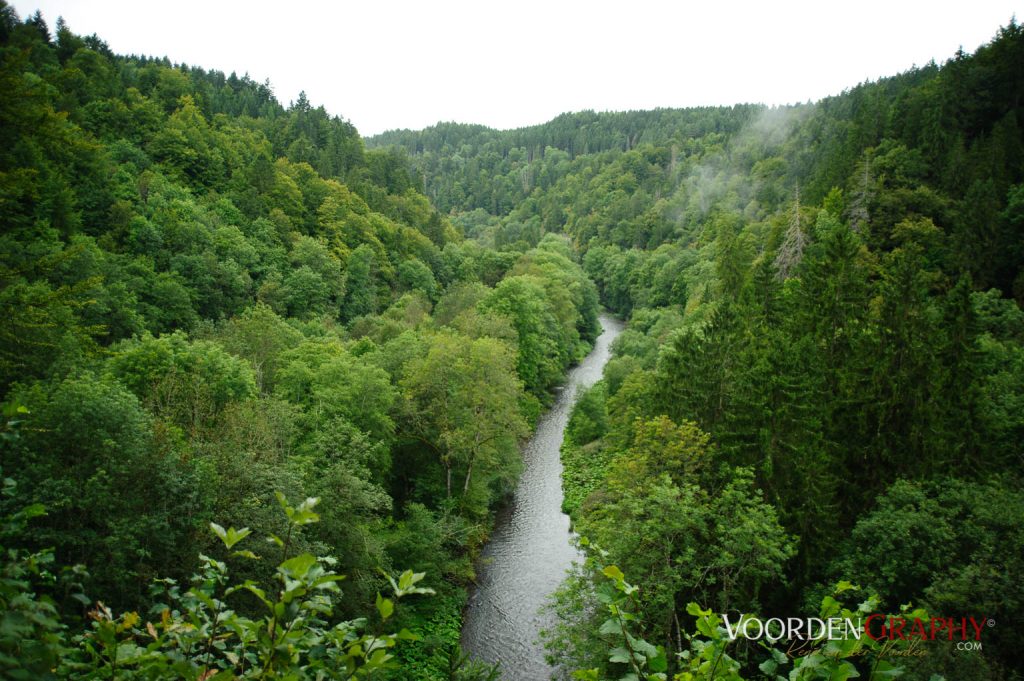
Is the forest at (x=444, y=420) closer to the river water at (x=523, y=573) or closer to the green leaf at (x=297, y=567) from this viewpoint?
the green leaf at (x=297, y=567)

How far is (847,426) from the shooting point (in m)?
23.2

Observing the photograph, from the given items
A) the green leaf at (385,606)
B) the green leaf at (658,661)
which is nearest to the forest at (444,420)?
the green leaf at (658,661)

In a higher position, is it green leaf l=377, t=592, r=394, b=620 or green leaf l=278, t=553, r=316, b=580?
green leaf l=278, t=553, r=316, b=580

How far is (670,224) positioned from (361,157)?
55.5 metres

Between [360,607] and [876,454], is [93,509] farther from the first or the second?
[876,454]

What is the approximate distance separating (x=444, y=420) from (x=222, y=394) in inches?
411

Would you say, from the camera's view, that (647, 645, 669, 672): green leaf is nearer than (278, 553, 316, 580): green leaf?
No

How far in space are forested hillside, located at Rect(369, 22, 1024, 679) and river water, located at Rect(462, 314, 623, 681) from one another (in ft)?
5.40

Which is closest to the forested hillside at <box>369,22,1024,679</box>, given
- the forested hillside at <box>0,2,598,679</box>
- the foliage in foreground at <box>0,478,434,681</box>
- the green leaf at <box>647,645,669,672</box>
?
the green leaf at <box>647,645,669,672</box>

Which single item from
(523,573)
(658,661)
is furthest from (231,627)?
(523,573)

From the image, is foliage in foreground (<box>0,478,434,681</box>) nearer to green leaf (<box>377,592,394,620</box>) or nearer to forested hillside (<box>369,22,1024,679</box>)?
green leaf (<box>377,592,394,620</box>)

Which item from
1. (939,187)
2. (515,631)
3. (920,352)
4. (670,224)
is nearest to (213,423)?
(515,631)

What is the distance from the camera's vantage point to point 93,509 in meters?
13.8

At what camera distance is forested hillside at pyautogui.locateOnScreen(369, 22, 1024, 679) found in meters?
15.6
